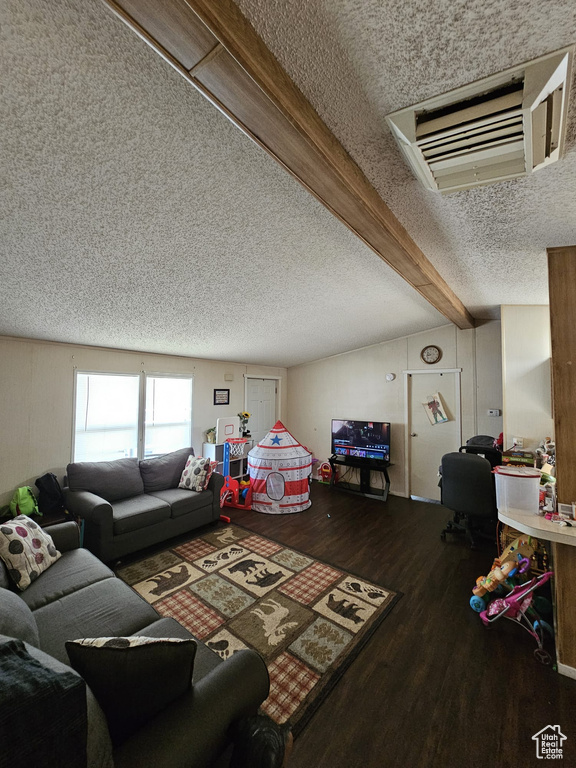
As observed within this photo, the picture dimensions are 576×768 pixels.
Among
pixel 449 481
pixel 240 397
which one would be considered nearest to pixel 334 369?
pixel 240 397

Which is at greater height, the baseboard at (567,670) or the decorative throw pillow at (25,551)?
the decorative throw pillow at (25,551)

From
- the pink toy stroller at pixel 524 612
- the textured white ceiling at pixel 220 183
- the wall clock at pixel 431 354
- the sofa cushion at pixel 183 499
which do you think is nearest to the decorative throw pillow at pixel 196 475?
the sofa cushion at pixel 183 499

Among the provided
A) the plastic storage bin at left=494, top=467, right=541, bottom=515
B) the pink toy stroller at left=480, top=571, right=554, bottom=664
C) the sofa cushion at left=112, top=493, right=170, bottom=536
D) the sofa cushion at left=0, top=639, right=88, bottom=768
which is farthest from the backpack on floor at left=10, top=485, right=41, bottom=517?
the plastic storage bin at left=494, top=467, right=541, bottom=515

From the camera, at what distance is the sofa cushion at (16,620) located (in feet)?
4.39

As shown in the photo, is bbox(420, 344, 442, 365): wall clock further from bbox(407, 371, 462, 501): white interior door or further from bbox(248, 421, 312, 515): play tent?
bbox(248, 421, 312, 515): play tent

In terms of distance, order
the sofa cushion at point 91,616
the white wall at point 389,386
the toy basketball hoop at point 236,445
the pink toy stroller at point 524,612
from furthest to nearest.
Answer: the toy basketball hoop at point 236,445
the white wall at point 389,386
the pink toy stroller at point 524,612
the sofa cushion at point 91,616

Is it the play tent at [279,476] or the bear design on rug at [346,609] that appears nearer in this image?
the bear design on rug at [346,609]

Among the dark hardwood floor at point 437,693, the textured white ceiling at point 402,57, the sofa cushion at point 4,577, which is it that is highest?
the textured white ceiling at point 402,57

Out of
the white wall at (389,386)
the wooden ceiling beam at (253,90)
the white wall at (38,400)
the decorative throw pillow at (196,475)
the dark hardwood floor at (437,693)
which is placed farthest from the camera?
the white wall at (389,386)

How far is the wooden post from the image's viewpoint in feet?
6.20

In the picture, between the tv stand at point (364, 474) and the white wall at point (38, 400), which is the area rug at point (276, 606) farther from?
the tv stand at point (364, 474)

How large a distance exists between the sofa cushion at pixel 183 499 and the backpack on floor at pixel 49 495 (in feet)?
2.95

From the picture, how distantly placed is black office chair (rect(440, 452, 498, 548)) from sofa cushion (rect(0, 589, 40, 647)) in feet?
11.6

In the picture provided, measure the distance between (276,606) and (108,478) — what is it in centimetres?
224
